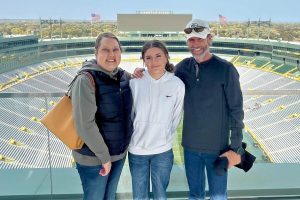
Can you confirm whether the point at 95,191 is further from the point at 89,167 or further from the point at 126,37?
the point at 126,37

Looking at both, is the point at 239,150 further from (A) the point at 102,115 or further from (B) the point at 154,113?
(A) the point at 102,115

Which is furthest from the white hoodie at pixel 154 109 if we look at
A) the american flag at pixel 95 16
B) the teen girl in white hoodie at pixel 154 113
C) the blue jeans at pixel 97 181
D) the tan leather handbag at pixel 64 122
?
the american flag at pixel 95 16

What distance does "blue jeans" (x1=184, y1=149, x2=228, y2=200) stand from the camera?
4.84 ft

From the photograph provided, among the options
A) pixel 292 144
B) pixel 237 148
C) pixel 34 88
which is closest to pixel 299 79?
pixel 292 144

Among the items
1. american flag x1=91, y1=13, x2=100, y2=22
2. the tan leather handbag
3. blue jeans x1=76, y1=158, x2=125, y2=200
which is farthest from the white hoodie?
american flag x1=91, y1=13, x2=100, y2=22

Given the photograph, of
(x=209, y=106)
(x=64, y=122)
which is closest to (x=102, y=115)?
(x=64, y=122)

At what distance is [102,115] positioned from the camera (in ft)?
4.23

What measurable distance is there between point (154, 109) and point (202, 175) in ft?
1.25

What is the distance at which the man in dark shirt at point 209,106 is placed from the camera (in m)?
1.40

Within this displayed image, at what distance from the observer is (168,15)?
35.9 meters

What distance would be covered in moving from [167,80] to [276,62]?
29900 millimetres

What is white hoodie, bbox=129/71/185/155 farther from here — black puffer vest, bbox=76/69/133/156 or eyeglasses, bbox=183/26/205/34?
eyeglasses, bbox=183/26/205/34

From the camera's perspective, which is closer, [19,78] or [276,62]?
[19,78]

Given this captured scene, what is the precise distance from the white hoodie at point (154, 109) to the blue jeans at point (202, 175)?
0.51 feet
